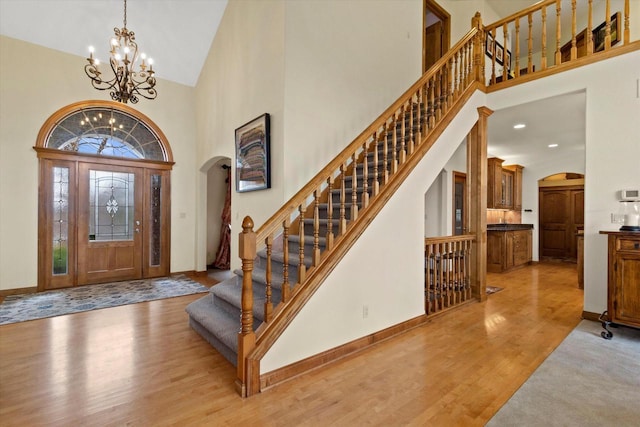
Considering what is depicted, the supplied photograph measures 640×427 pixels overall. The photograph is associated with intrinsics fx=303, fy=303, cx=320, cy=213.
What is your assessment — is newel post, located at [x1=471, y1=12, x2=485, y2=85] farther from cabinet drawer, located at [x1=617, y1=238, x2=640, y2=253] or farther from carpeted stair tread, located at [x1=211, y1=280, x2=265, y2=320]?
carpeted stair tread, located at [x1=211, y1=280, x2=265, y2=320]

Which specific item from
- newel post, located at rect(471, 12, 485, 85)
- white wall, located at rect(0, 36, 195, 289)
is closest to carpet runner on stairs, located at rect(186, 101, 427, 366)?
newel post, located at rect(471, 12, 485, 85)

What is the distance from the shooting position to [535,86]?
4.14m

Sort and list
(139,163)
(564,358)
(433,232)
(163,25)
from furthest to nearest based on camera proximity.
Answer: (433,232)
(139,163)
(163,25)
(564,358)

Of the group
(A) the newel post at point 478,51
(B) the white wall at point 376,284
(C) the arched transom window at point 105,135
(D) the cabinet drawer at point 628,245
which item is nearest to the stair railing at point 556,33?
(A) the newel post at point 478,51

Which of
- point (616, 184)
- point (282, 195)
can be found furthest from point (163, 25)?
point (616, 184)

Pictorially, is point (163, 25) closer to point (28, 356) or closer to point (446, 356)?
point (28, 356)

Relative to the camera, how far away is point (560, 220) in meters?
8.53

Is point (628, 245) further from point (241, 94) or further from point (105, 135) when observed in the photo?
point (105, 135)

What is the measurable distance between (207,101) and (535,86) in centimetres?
543

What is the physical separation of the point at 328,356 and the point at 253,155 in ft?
9.10

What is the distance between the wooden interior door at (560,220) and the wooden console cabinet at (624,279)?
6.38 m

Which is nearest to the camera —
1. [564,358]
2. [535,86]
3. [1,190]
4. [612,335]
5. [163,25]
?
[564,358]

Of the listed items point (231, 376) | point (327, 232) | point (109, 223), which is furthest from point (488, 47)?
point (109, 223)

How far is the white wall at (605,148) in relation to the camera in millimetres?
3365
